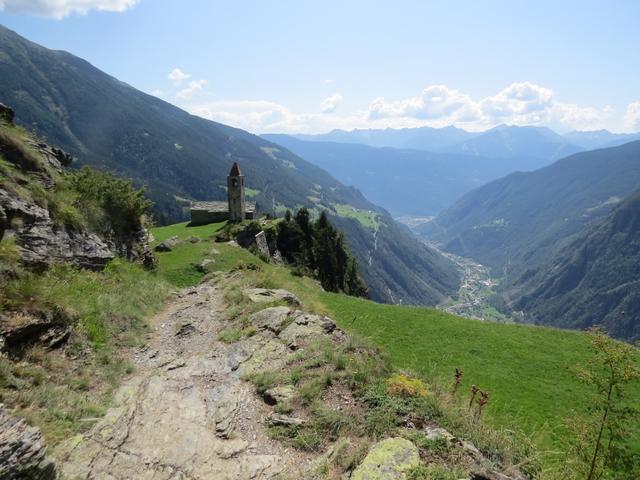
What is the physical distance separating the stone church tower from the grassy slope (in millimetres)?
30079

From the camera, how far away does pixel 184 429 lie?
845 centimetres

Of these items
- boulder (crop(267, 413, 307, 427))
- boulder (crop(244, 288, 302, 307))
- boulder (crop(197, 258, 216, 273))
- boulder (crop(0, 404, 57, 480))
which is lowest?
boulder (crop(197, 258, 216, 273))

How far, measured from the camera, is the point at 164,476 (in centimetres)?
705

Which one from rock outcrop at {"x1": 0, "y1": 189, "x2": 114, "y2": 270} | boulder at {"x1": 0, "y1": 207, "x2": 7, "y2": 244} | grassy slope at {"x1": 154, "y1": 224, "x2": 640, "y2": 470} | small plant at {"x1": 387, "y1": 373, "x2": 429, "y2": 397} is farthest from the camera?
grassy slope at {"x1": 154, "y1": 224, "x2": 640, "y2": 470}

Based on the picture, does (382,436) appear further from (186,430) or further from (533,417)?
(533,417)

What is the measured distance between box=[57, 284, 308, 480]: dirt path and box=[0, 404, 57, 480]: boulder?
60 centimetres

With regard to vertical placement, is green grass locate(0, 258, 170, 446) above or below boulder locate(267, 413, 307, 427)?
above

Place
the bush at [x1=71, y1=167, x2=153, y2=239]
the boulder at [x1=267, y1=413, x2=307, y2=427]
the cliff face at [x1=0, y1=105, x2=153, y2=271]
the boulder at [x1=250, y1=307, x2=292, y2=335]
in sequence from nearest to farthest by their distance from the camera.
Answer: the boulder at [x1=267, y1=413, x2=307, y2=427] < the cliff face at [x1=0, y1=105, x2=153, y2=271] < the boulder at [x1=250, y1=307, x2=292, y2=335] < the bush at [x1=71, y1=167, x2=153, y2=239]

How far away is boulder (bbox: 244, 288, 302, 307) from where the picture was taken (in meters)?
16.9

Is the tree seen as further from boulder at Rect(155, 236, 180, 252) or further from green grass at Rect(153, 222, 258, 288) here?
boulder at Rect(155, 236, 180, 252)

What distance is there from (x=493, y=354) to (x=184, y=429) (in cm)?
1507

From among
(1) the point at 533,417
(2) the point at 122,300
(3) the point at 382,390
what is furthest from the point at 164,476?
(1) the point at 533,417

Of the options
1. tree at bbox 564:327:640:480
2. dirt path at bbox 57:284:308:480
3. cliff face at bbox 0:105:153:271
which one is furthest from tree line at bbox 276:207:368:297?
tree at bbox 564:327:640:480

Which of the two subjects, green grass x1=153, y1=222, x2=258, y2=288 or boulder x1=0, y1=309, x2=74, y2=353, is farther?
green grass x1=153, y1=222, x2=258, y2=288
